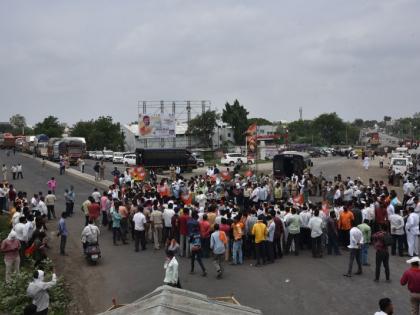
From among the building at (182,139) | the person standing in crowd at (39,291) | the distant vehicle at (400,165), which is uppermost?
the building at (182,139)

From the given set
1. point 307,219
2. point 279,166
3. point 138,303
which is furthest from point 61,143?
point 138,303

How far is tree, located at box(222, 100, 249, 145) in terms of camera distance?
84.1 m

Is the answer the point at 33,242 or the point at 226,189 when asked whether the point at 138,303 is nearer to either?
the point at 33,242

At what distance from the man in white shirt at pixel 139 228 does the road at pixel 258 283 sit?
1.17 ft

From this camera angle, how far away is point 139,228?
1538cm

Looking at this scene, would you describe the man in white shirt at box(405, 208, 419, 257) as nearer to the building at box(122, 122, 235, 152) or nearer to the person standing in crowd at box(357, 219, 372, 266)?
the person standing in crowd at box(357, 219, 372, 266)

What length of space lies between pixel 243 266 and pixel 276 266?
97 cm

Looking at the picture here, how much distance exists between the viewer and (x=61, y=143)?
51188mm

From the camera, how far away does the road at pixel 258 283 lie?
425 inches

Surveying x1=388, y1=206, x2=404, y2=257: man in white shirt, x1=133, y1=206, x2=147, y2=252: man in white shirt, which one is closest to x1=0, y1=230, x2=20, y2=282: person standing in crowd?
x1=133, y1=206, x2=147, y2=252: man in white shirt

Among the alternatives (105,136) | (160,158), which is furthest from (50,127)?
(160,158)

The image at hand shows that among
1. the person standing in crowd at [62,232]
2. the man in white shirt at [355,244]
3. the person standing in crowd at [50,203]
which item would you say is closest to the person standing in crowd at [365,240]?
the man in white shirt at [355,244]

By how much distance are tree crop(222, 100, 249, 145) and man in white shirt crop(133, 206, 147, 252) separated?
2717 inches

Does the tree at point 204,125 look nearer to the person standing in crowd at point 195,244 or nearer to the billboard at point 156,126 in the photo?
the billboard at point 156,126
